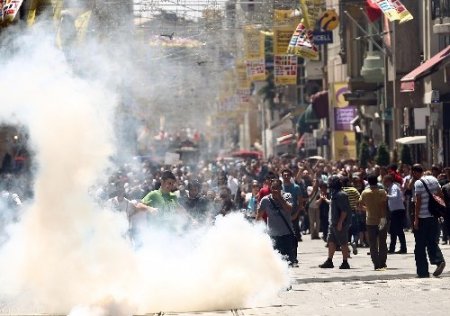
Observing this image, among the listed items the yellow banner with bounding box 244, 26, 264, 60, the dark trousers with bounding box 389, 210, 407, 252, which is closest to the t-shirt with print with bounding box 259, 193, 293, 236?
the dark trousers with bounding box 389, 210, 407, 252

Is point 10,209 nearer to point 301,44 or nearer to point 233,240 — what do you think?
point 233,240

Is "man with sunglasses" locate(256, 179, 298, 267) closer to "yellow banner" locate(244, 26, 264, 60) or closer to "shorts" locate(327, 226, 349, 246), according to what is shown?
"shorts" locate(327, 226, 349, 246)

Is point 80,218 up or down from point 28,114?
down

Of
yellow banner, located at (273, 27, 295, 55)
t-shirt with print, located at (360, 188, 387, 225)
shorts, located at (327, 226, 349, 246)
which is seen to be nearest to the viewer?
t-shirt with print, located at (360, 188, 387, 225)

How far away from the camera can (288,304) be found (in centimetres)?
1602

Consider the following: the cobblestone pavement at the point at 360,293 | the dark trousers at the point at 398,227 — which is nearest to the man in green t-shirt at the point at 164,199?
the cobblestone pavement at the point at 360,293

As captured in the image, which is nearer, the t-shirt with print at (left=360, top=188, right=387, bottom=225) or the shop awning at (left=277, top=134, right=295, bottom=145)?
the t-shirt with print at (left=360, top=188, right=387, bottom=225)

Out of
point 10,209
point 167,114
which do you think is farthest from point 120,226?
point 167,114

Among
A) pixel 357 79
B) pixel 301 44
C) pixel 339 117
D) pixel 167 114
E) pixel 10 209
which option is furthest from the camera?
pixel 167 114

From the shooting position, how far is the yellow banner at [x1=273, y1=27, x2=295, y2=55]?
43.8 m

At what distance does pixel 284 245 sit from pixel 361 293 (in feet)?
11.2

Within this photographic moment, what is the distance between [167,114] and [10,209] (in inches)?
3795

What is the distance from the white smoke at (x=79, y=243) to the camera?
51.4 ft

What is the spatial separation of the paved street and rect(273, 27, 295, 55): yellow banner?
21.8 m
